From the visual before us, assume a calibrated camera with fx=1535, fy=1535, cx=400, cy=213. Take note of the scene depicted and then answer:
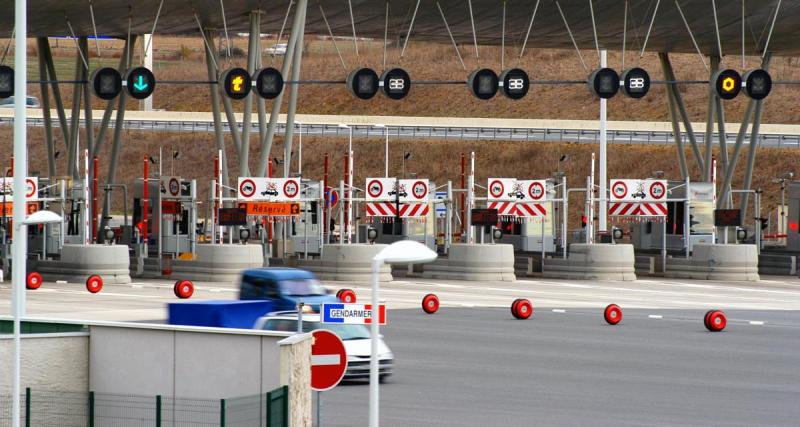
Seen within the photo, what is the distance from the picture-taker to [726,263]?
4056cm

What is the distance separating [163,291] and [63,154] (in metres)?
70.7

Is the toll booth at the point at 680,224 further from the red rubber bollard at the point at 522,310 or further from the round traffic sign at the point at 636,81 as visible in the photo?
the red rubber bollard at the point at 522,310

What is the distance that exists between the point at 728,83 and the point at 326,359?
27.3 metres

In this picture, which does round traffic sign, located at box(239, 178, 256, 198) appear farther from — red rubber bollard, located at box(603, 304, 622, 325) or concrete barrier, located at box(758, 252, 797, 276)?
concrete barrier, located at box(758, 252, 797, 276)

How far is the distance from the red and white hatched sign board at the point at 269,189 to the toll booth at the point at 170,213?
9.11ft

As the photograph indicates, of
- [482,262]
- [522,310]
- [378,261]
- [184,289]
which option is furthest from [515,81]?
[378,261]

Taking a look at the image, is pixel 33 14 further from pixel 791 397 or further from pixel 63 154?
pixel 63 154

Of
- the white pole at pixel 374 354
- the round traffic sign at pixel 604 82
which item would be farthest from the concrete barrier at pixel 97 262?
the white pole at pixel 374 354

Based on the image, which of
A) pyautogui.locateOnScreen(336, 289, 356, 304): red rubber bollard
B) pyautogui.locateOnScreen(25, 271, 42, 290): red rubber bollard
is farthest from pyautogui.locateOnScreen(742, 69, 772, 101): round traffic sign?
pyautogui.locateOnScreen(25, 271, 42, 290): red rubber bollard

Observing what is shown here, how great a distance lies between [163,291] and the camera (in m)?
34.9

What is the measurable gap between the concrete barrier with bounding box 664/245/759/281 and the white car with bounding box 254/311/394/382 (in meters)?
22.3

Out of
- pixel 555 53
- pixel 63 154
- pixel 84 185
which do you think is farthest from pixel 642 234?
pixel 555 53

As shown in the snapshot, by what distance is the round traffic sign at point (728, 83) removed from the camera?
3953 cm

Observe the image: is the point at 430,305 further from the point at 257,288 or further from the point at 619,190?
the point at 619,190
